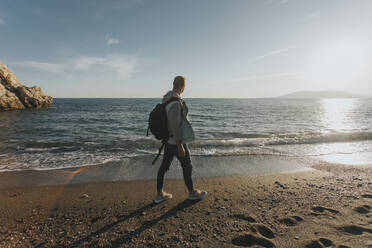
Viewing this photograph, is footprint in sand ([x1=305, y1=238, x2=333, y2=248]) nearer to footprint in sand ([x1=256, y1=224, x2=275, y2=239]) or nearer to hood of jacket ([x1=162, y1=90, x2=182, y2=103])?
footprint in sand ([x1=256, y1=224, x2=275, y2=239])

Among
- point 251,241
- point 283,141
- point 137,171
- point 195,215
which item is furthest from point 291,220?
point 283,141

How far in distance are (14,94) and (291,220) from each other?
49.4 meters

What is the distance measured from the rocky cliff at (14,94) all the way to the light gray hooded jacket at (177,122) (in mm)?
42556

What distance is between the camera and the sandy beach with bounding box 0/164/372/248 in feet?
7.87

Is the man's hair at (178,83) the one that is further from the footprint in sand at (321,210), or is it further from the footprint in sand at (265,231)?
the footprint in sand at (321,210)

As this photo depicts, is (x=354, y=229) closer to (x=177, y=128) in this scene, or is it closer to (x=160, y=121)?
(x=177, y=128)

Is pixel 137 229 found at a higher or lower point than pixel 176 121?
lower

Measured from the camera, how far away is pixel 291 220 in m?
2.79

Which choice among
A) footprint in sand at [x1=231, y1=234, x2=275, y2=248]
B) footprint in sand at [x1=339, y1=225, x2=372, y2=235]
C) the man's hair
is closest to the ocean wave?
the man's hair

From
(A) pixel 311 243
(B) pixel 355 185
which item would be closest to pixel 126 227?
(A) pixel 311 243

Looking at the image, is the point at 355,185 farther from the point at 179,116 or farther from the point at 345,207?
the point at 179,116

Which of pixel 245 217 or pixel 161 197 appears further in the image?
pixel 161 197

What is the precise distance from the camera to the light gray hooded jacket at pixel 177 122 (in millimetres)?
2840

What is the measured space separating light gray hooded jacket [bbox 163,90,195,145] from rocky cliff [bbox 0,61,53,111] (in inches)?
1675
